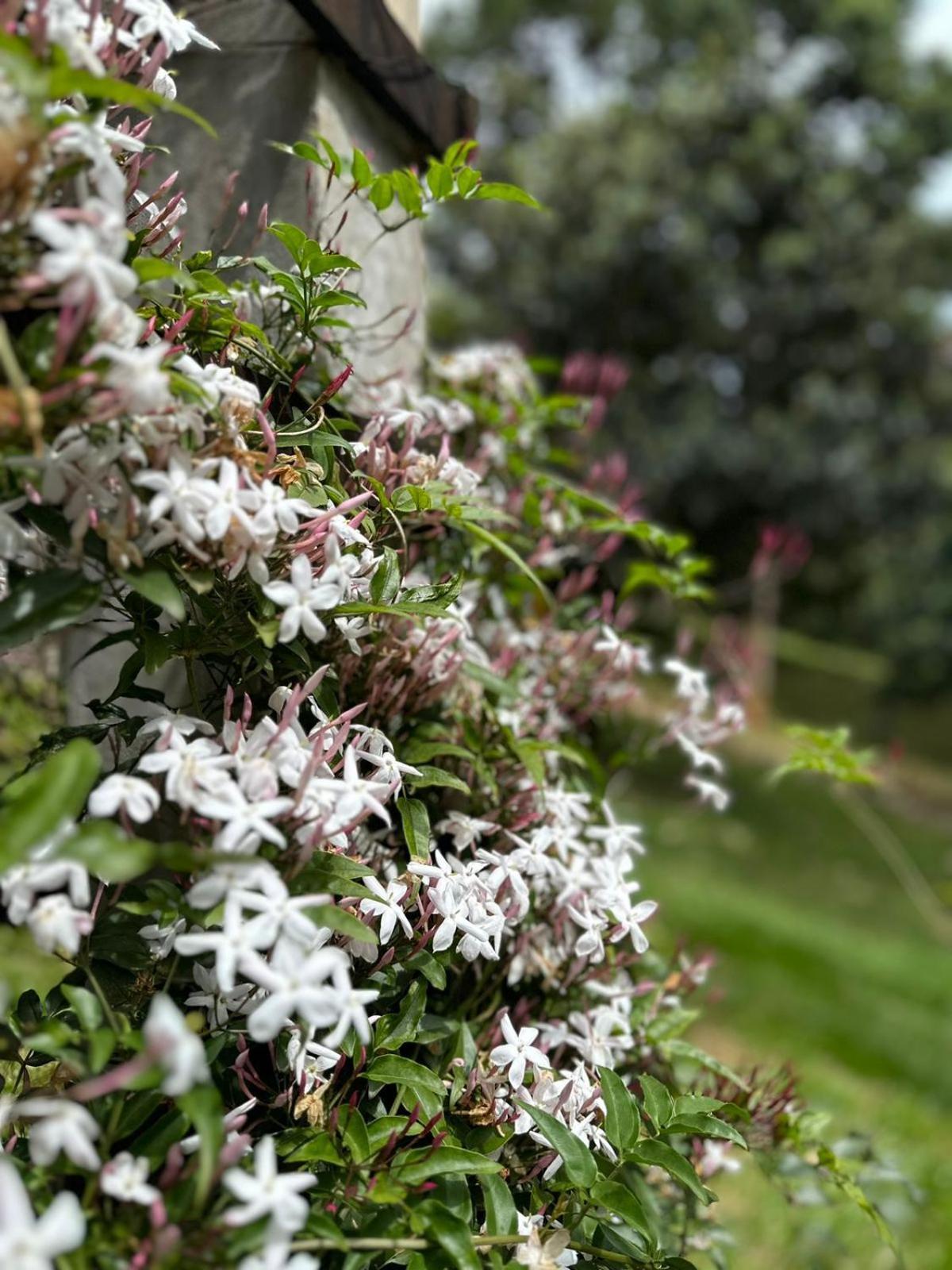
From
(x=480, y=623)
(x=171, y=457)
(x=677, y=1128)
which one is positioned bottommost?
(x=677, y=1128)

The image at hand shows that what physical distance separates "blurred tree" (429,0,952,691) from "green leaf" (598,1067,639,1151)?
30.9ft

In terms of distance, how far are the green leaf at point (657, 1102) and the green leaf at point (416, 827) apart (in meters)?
0.31

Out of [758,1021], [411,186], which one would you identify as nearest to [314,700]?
[411,186]

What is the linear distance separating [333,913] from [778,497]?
10312 mm

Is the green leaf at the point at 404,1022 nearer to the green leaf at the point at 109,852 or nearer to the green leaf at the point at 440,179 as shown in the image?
the green leaf at the point at 109,852

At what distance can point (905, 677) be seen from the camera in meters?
11.6

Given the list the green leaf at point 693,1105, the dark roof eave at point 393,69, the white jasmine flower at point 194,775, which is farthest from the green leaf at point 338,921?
the dark roof eave at point 393,69

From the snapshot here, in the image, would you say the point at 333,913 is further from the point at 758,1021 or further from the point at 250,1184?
the point at 758,1021

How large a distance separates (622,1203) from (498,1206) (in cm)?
11

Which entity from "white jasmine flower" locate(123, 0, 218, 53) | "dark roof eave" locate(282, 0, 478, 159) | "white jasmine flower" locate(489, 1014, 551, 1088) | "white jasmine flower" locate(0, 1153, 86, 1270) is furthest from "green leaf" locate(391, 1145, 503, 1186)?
"dark roof eave" locate(282, 0, 478, 159)

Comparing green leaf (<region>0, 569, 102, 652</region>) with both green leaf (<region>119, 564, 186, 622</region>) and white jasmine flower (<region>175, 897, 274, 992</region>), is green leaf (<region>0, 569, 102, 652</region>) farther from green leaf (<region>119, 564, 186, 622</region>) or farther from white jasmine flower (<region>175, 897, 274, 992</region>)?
white jasmine flower (<region>175, 897, 274, 992</region>)

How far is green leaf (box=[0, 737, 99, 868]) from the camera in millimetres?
670

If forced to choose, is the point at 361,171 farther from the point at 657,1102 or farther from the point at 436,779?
the point at 657,1102

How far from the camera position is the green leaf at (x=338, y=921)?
798 mm
